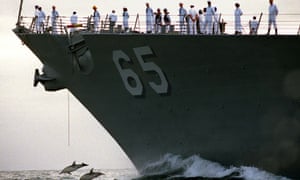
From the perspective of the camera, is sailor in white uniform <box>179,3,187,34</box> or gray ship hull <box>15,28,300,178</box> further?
sailor in white uniform <box>179,3,187,34</box>

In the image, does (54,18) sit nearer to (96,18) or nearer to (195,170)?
(96,18)

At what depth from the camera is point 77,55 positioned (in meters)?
34.9

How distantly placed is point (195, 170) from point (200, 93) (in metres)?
3.22

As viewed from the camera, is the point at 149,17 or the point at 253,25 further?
the point at 149,17

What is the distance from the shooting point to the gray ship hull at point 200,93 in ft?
98.2

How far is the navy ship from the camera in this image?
98.2ft

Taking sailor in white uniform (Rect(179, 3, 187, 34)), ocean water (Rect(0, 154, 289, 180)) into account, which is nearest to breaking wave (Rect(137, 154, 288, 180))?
ocean water (Rect(0, 154, 289, 180))

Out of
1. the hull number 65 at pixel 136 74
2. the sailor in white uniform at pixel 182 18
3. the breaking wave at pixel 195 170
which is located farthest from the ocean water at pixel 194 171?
the sailor in white uniform at pixel 182 18

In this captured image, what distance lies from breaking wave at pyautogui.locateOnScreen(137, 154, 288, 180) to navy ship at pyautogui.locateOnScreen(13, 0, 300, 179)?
0.87ft

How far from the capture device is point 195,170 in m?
32.9

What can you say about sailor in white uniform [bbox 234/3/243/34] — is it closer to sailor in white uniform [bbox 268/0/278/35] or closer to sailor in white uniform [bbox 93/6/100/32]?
sailor in white uniform [bbox 268/0/278/35]

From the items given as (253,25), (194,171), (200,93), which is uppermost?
(253,25)

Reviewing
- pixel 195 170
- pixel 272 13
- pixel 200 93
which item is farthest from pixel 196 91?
pixel 272 13

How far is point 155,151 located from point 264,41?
24.0 feet
